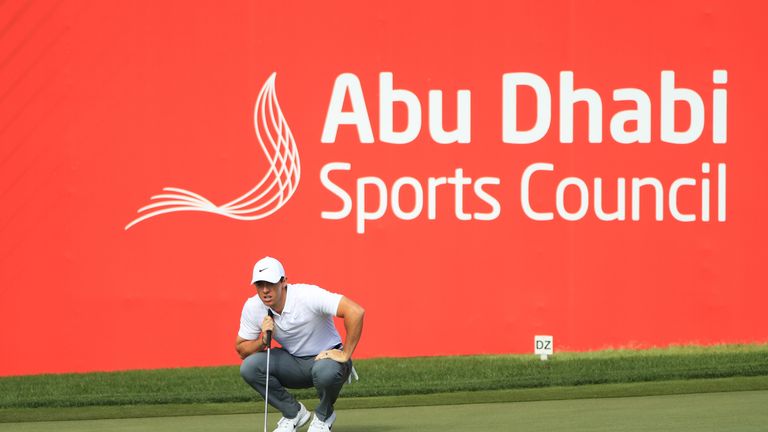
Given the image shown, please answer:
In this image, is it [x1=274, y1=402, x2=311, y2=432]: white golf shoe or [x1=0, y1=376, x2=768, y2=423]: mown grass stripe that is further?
[x1=0, y1=376, x2=768, y2=423]: mown grass stripe

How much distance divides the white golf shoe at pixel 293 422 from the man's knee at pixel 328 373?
1.13ft

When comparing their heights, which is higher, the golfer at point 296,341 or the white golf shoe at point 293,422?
the golfer at point 296,341

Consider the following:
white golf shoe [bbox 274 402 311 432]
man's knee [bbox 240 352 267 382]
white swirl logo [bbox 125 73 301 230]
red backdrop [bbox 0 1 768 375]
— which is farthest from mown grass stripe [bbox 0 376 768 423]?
white swirl logo [bbox 125 73 301 230]

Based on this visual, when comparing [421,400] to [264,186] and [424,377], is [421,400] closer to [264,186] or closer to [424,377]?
[424,377]

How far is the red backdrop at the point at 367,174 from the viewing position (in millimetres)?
9500

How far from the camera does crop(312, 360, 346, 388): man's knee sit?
5883 millimetres

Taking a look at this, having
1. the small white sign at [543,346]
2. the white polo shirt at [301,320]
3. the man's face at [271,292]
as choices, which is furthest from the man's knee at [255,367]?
the small white sign at [543,346]

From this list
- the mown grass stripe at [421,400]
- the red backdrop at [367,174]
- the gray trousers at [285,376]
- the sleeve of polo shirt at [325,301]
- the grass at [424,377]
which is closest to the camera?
the sleeve of polo shirt at [325,301]

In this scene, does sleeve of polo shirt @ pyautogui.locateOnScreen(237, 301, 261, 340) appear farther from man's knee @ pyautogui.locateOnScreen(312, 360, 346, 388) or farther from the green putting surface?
the green putting surface

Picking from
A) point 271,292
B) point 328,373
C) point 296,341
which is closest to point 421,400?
point 296,341

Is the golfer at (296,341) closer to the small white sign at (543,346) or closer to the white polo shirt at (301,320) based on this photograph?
the white polo shirt at (301,320)

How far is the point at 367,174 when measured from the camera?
31.5ft

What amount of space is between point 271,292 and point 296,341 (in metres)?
0.43

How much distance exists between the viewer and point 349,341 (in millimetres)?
5793
